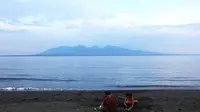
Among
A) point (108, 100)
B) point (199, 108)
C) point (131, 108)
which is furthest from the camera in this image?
point (199, 108)

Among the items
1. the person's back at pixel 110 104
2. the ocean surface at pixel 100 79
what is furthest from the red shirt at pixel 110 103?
the ocean surface at pixel 100 79

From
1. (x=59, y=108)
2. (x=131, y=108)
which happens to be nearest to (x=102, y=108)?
(x=131, y=108)

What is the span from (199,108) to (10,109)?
1082cm

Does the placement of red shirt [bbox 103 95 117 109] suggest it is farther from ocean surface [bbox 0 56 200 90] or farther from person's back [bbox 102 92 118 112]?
ocean surface [bbox 0 56 200 90]

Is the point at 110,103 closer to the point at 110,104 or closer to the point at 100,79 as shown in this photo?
the point at 110,104

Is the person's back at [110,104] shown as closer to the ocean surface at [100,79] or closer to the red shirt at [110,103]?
A: the red shirt at [110,103]

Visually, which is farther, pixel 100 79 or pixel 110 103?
pixel 100 79

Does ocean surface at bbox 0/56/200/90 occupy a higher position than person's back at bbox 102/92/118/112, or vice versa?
person's back at bbox 102/92/118/112

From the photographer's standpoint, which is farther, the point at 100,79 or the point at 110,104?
the point at 100,79

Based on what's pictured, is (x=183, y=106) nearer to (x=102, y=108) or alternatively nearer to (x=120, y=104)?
(x=120, y=104)

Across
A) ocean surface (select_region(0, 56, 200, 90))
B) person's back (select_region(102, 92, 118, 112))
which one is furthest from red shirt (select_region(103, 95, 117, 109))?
ocean surface (select_region(0, 56, 200, 90))

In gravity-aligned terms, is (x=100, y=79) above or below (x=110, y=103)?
below

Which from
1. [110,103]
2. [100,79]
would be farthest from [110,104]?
[100,79]

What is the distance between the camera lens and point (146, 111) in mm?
17766
